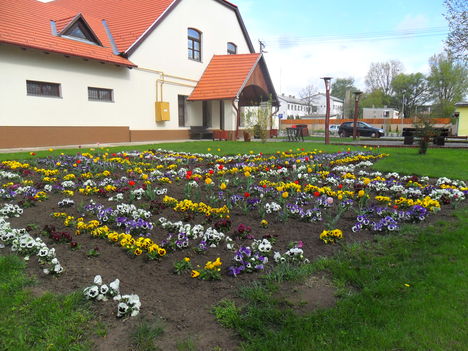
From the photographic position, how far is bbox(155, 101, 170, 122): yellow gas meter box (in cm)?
1864

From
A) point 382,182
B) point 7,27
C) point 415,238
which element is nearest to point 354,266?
point 415,238

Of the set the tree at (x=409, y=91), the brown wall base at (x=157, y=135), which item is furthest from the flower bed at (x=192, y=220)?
the tree at (x=409, y=91)

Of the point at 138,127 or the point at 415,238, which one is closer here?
the point at 415,238

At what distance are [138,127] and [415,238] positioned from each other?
53.5 ft

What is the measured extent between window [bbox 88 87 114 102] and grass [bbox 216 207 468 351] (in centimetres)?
1528

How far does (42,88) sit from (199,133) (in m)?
9.65

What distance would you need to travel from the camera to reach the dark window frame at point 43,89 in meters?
13.3

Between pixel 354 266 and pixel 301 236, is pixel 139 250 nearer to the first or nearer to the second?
pixel 301 236

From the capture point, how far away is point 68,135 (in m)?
14.7

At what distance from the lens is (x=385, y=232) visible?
3947mm

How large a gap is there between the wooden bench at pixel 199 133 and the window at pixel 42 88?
856cm

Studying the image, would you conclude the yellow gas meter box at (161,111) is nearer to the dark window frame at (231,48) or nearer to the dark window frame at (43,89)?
the dark window frame at (43,89)

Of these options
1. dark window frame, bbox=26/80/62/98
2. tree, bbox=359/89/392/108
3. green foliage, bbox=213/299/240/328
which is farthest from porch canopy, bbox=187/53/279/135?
tree, bbox=359/89/392/108

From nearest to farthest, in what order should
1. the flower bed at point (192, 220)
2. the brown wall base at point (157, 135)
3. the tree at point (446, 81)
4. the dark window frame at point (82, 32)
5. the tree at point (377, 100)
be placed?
the flower bed at point (192, 220) < the dark window frame at point (82, 32) < the brown wall base at point (157, 135) < the tree at point (446, 81) < the tree at point (377, 100)
